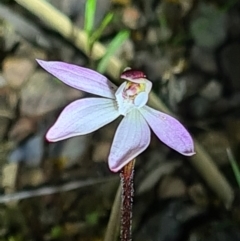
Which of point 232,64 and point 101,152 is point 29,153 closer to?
point 101,152

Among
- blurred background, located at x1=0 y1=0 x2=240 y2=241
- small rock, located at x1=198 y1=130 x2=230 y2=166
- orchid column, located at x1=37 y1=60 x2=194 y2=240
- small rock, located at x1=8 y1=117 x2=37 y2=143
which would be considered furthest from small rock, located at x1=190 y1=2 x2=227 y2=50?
orchid column, located at x1=37 y1=60 x2=194 y2=240

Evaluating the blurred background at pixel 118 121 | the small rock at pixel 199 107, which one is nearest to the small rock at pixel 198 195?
the blurred background at pixel 118 121

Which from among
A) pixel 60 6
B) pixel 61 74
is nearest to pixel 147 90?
pixel 61 74

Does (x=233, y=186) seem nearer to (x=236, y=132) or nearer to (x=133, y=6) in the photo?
(x=236, y=132)

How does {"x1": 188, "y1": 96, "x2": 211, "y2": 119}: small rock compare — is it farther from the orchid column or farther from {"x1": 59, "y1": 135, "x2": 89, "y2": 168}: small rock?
the orchid column

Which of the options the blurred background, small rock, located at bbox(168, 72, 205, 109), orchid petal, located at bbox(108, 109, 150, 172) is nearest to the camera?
orchid petal, located at bbox(108, 109, 150, 172)

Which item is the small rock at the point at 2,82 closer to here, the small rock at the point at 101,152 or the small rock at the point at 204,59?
the small rock at the point at 101,152
